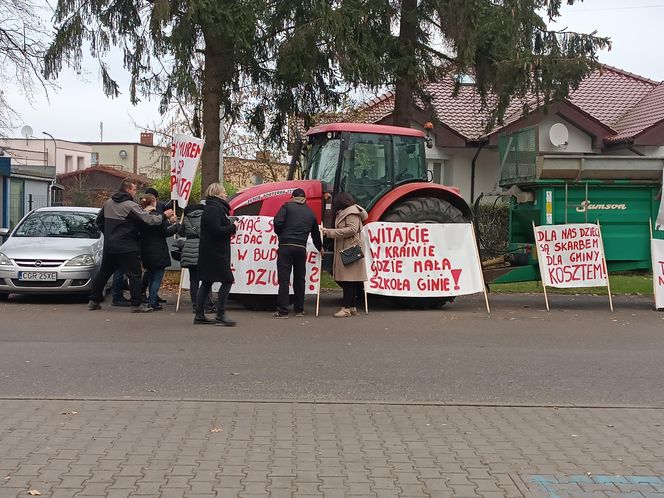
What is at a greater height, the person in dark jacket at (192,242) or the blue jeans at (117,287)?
the person in dark jacket at (192,242)

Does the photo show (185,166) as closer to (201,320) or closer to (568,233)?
(201,320)

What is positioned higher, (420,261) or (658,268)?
(420,261)

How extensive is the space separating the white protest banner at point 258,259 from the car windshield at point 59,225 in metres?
3.35

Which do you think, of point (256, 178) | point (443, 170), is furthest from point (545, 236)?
point (256, 178)

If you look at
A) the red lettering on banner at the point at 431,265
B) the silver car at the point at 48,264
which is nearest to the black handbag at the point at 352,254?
the red lettering on banner at the point at 431,265

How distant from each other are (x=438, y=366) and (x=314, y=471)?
3.57 m

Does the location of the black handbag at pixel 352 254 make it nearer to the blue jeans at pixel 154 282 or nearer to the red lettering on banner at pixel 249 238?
the red lettering on banner at pixel 249 238

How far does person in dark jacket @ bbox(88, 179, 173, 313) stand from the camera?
12.3 meters

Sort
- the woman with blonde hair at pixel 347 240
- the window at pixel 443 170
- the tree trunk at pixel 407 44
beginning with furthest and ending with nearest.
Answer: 1. the window at pixel 443 170
2. the tree trunk at pixel 407 44
3. the woman with blonde hair at pixel 347 240

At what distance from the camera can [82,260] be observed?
531 inches

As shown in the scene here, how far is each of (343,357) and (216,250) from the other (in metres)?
2.82

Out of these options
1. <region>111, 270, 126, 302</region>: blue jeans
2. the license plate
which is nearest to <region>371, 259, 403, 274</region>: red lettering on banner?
<region>111, 270, 126, 302</region>: blue jeans

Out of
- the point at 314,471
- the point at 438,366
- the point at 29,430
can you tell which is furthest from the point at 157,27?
the point at 314,471

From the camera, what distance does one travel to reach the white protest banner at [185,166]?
42.7ft
